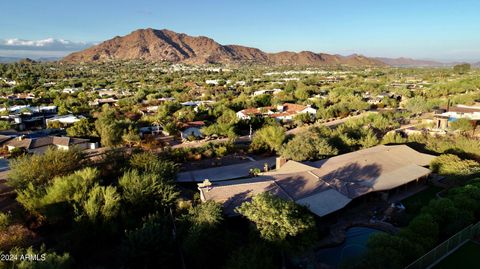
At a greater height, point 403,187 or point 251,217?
point 251,217

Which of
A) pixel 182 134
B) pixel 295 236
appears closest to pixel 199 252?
pixel 295 236

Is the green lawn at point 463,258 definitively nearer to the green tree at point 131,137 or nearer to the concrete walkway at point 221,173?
the concrete walkway at point 221,173

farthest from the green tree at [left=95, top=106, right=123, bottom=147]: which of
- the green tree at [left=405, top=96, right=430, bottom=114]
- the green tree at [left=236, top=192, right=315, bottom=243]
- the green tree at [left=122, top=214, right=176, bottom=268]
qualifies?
the green tree at [left=405, top=96, right=430, bottom=114]

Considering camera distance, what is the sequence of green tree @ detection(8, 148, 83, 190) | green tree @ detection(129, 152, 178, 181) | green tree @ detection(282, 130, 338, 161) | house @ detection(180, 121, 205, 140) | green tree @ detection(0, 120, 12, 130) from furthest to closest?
green tree @ detection(0, 120, 12, 130) < house @ detection(180, 121, 205, 140) < green tree @ detection(282, 130, 338, 161) < green tree @ detection(129, 152, 178, 181) < green tree @ detection(8, 148, 83, 190)

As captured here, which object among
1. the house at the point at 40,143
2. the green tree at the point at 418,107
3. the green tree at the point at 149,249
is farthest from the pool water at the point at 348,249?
the green tree at the point at 418,107

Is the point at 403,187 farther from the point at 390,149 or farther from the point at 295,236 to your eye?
the point at 295,236

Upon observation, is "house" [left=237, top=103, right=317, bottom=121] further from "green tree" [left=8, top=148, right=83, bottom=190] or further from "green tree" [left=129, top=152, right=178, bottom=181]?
"green tree" [left=8, top=148, right=83, bottom=190]

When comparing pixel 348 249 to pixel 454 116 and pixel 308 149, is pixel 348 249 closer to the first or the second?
pixel 308 149
